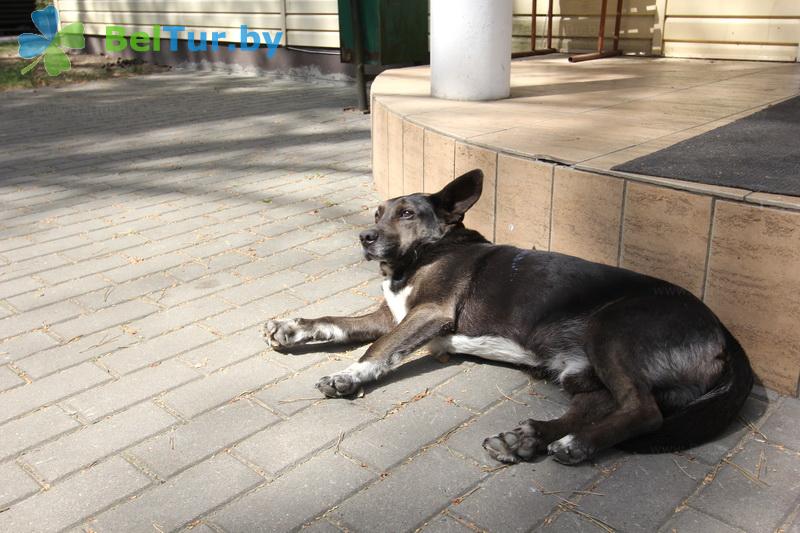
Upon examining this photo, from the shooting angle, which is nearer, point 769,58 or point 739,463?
point 739,463

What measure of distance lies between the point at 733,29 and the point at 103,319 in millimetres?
7339

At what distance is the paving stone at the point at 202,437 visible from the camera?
2.67m

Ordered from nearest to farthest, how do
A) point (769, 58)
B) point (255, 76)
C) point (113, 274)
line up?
1. point (113, 274)
2. point (769, 58)
3. point (255, 76)

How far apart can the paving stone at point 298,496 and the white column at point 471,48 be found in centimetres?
384

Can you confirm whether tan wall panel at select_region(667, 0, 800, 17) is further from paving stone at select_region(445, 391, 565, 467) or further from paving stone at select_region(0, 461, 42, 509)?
paving stone at select_region(0, 461, 42, 509)

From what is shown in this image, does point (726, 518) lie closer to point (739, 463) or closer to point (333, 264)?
point (739, 463)

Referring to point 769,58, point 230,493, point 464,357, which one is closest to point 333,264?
point 464,357

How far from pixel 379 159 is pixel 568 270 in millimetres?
2993

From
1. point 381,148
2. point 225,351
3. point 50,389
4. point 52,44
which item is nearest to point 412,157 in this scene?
point 381,148

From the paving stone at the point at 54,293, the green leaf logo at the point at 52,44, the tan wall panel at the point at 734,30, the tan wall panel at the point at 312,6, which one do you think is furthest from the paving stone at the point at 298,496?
the green leaf logo at the point at 52,44

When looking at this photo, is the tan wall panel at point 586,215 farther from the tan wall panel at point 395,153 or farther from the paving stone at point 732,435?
the tan wall panel at point 395,153

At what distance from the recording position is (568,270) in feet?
10.3

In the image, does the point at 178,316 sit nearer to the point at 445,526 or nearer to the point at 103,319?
the point at 103,319

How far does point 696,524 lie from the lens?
7.52 ft
